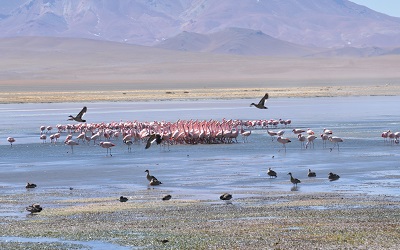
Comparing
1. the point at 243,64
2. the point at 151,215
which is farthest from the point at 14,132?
the point at 243,64

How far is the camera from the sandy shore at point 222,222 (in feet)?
38.0

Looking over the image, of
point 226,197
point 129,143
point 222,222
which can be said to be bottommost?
point 222,222

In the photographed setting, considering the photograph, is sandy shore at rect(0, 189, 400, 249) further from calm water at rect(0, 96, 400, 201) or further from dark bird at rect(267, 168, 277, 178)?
dark bird at rect(267, 168, 277, 178)

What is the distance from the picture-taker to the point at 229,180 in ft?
61.4

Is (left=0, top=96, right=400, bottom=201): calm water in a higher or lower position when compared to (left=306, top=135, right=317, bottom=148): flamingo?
lower

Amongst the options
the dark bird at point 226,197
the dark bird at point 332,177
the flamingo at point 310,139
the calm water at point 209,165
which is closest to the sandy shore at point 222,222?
the dark bird at point 226,197

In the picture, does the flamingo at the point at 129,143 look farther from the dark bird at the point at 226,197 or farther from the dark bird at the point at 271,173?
the dark bird at the point at 226,197

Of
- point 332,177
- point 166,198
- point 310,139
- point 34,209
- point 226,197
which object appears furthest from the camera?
point 310,139

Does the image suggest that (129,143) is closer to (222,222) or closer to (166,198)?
(166,198)

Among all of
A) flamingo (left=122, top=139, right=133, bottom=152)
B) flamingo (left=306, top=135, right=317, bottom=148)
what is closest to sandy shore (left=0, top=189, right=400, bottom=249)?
flamingo (left=306, top=135, right=317, bottom=148)

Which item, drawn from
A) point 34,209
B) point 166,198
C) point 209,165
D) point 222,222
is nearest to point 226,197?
point 166,198

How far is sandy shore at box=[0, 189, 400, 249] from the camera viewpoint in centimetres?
1159

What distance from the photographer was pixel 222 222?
13.1 m

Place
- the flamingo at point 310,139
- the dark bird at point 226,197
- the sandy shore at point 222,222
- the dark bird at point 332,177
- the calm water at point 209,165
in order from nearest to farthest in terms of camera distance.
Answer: the sandy shore at point 222,222 → the dark bird at point 226,197 → the calm water at point 209,165 → the dark bird at point 332,177 → the flamingo at point 310,139
